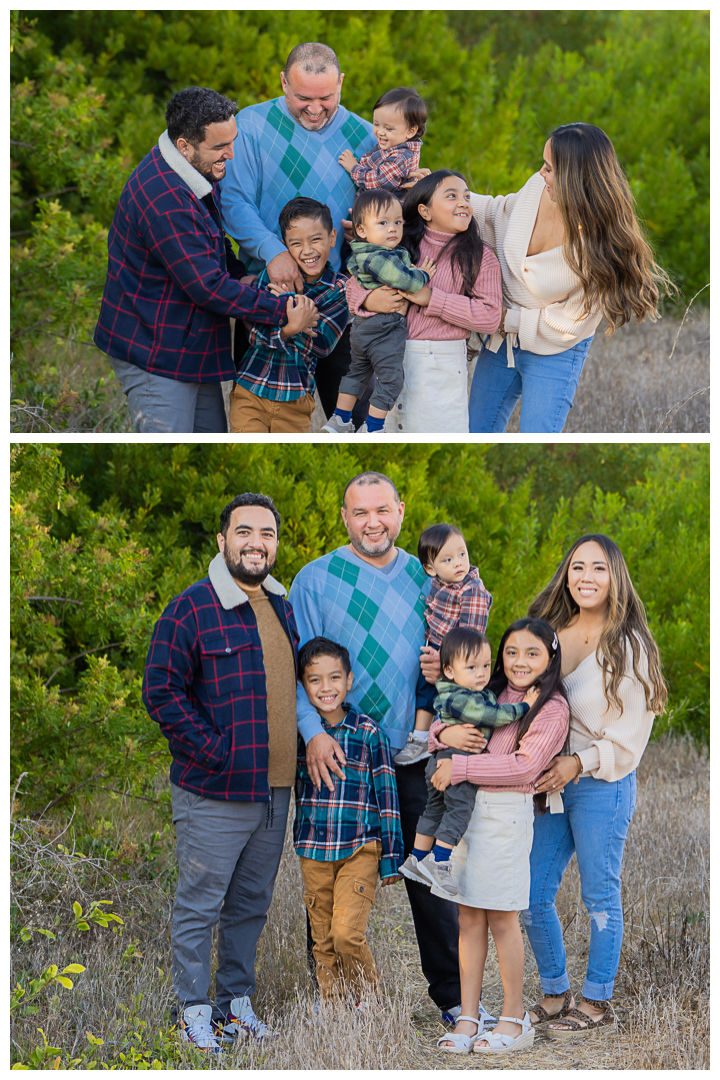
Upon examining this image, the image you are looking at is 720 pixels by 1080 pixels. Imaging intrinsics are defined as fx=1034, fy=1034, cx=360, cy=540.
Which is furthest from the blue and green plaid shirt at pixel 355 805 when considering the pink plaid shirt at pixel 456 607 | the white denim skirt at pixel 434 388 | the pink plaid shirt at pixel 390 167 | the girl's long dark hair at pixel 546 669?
the pink plaid shirt at pixel 390 167

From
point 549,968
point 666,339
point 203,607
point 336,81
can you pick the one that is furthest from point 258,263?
point 666,339

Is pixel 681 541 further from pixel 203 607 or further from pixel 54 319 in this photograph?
pixel 203 607

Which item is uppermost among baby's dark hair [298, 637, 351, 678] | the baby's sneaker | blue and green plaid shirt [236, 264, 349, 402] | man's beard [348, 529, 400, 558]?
blue and green plaid shirt [236, 264, 349, 402]

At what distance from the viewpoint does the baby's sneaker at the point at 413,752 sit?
4066 mm

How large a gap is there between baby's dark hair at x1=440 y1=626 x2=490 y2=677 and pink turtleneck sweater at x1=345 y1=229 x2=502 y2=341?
116cm

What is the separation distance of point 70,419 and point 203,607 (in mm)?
3366

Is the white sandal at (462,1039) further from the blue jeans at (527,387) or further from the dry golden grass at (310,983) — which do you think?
the blue jeans at (527,387)

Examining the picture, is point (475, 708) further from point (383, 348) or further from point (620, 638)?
point (383, 348)

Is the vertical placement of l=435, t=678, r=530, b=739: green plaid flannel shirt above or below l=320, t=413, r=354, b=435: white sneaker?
below

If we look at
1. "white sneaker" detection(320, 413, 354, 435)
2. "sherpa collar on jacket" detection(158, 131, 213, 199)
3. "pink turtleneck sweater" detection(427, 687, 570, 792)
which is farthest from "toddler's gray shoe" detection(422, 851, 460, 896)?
"sherpa collar on jacket" detection(158, 131, 213, 199)

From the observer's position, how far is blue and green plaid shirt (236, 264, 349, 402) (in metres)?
4.32

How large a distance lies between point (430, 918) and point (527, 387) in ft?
7.25

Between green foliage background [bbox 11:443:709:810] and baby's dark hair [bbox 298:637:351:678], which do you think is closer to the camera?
baby's dark hair [bbox 298:637:351:678]

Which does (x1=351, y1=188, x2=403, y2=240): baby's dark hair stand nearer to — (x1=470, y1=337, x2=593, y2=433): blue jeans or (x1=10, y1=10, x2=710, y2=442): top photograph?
(x1=10, y1=10, x2=710, y2=442): top photograph
